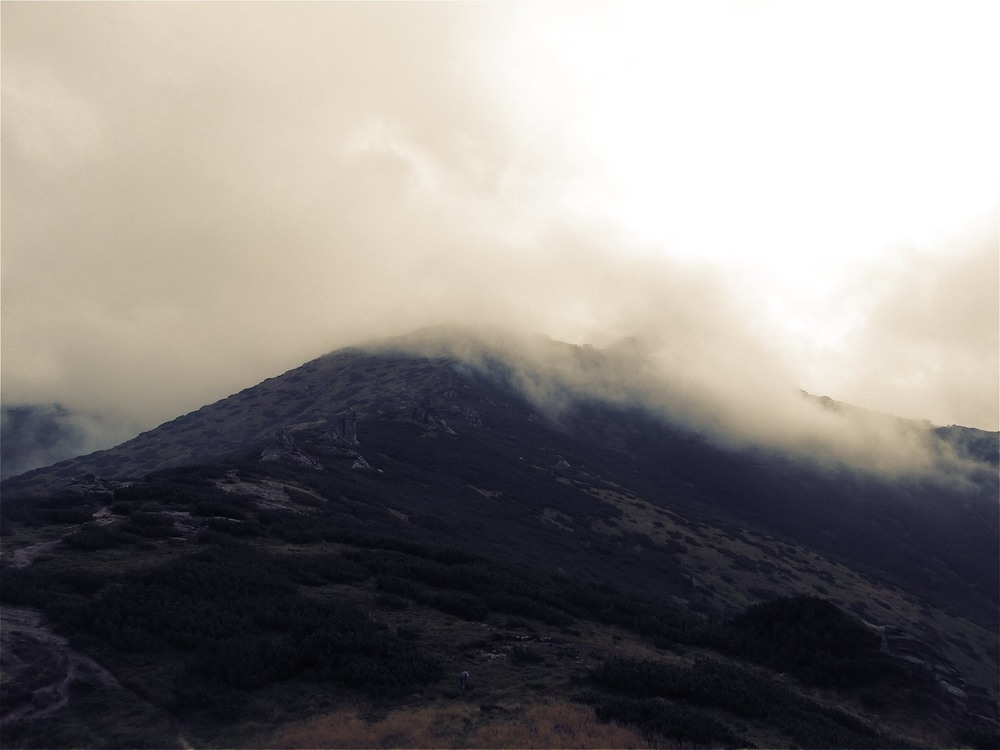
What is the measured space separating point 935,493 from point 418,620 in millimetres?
182793

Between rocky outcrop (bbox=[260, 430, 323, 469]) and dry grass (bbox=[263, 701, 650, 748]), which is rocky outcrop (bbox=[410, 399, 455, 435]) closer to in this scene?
rocky outcrop (bbox=[260, 430, 323, 469])

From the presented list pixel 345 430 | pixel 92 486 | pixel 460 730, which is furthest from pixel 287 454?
pixel 460 730

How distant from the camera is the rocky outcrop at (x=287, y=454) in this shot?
63.7 metres

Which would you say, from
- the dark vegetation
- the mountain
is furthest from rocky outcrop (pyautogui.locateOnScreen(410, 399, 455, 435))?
the dark vegetation

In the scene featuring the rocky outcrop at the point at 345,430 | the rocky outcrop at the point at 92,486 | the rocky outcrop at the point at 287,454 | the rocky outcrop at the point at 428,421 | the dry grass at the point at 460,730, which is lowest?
the dry grass at the point at 460,730

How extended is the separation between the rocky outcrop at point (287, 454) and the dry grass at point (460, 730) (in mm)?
51249

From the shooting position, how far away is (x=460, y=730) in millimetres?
14539

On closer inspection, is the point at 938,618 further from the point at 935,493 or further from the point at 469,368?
the point at 469,368

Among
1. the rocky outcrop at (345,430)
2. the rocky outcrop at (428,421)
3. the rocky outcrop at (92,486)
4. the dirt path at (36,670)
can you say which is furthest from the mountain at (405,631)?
the rocky outcrop at (428,421)

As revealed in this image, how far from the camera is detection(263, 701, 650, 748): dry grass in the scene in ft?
45.0

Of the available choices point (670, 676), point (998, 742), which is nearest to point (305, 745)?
point (670, 676)

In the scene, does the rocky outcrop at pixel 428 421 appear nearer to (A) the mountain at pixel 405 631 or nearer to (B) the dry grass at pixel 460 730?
(A) the mountain at pixel 405 631

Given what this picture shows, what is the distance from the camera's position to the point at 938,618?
81.5 m

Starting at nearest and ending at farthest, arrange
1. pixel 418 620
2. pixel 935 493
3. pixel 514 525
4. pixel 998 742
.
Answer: pixel 998 742 < pixel 418 620 < pixel 514 525 < pixel 935 493
